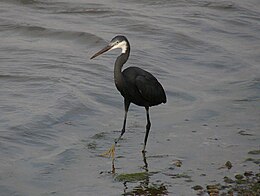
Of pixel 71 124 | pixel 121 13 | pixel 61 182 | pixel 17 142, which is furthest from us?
pixel 121 13

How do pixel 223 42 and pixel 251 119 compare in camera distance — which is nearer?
pixel 251 119

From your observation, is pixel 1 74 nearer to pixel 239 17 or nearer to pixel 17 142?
pixel 17 142

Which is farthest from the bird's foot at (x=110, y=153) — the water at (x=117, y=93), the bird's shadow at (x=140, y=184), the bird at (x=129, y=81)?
the bird's shadow at (x=140, y=184)

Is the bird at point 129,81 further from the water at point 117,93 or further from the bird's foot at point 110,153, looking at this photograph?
the water at point 117,93

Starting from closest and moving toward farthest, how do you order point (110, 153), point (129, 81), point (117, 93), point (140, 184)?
point (140, 184)
point (110, 153)
point (129, 81)
point (117, 93)

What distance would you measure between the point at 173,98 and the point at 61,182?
4454 millimetres

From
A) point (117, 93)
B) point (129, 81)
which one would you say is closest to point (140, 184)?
point (129, 81)

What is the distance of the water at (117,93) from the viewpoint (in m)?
9.12

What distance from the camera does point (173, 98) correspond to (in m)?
12.8

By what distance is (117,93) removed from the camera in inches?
511

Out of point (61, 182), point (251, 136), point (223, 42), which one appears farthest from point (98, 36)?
point (61, 182)

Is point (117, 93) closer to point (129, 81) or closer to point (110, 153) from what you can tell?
point (129, 81)

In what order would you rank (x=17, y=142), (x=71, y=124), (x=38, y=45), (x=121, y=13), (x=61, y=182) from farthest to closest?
(x=121, y=13), (x=38, y=45), (x=71, y=124), (x=17, y=142), (x=61, y=182)

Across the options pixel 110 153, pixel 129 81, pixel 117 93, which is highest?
pixel 129 81
